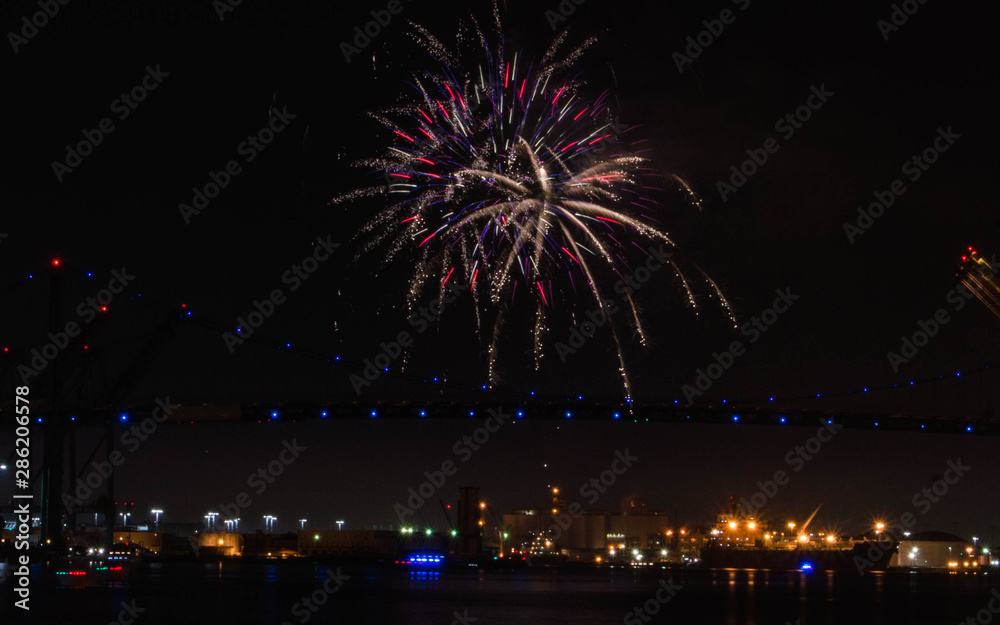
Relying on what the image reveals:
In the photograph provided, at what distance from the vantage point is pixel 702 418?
7812 cm

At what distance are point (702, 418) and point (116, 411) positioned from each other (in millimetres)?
37899

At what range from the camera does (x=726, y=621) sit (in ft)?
119

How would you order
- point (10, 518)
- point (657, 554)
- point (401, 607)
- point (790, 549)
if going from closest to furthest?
point (401, 607), point (10, 518), point (790, 549), point (657, 554)

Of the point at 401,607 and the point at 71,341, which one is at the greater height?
the point at 71,341

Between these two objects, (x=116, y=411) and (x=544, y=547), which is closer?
(x=116, y=411)

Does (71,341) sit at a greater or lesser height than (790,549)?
greater

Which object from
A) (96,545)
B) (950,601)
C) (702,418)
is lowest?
(950,601)

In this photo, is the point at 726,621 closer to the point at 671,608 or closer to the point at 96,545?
the point at 671,608

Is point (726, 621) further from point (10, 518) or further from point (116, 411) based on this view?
point (10, 518)

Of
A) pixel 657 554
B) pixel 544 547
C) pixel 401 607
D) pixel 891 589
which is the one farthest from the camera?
pixel 544 547

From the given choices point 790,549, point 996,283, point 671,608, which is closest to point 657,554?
point 790,549

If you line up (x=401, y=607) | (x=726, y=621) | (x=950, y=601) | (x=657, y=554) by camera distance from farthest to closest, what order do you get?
(x=657, y=554) < (x=950, y=601) < (x=401, y=607) < (x=726, y=621)

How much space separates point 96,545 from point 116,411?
28.9ft

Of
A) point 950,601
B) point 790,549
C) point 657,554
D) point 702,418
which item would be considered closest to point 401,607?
point 950,601
